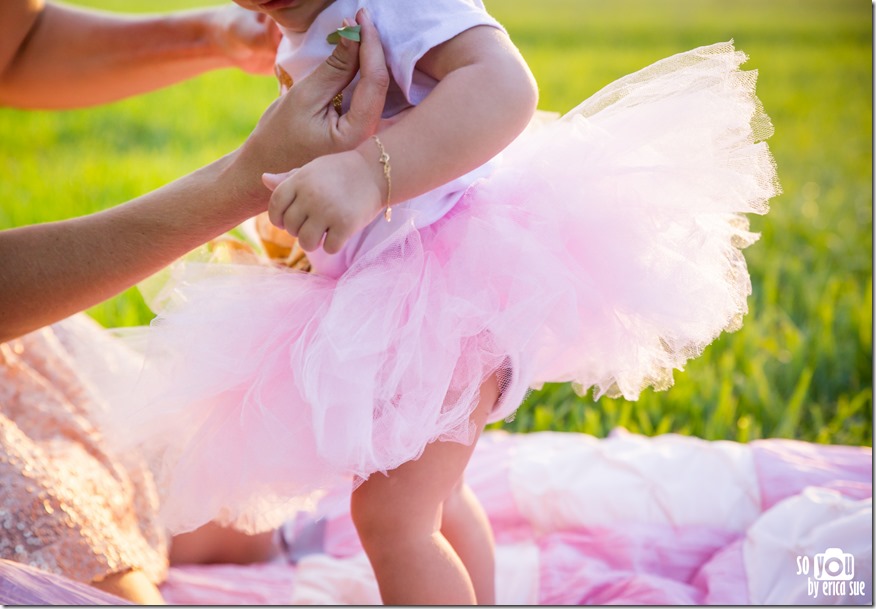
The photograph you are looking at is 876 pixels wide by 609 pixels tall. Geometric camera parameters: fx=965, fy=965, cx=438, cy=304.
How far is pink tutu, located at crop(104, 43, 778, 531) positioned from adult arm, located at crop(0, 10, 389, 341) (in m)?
0.10

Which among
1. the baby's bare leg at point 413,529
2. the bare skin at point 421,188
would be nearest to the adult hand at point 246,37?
the bare skin at point 421,188

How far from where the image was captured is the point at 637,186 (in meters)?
1.27

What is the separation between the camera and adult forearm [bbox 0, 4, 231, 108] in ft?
5.84

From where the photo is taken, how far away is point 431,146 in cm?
109

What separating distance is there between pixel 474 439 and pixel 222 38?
0.91 meters

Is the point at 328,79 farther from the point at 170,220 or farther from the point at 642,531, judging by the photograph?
the point at 642,531

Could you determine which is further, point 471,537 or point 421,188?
point 471,537

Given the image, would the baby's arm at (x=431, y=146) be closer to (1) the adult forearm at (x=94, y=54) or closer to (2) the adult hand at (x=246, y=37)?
(2) the adult hand at (x=246, y=37)

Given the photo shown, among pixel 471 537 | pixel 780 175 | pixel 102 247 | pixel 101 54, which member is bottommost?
pixel 780 175

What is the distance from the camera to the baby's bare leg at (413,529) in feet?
4.10

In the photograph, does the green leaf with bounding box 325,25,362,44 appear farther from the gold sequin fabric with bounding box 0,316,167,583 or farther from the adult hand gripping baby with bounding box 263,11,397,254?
the gold sequin fabric with bounding box 0,316,167,583

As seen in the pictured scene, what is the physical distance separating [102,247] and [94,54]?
0.71 m

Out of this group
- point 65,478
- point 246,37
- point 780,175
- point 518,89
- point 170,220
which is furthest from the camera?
point 780,175

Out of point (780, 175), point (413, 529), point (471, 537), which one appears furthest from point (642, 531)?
point (780, 175)
